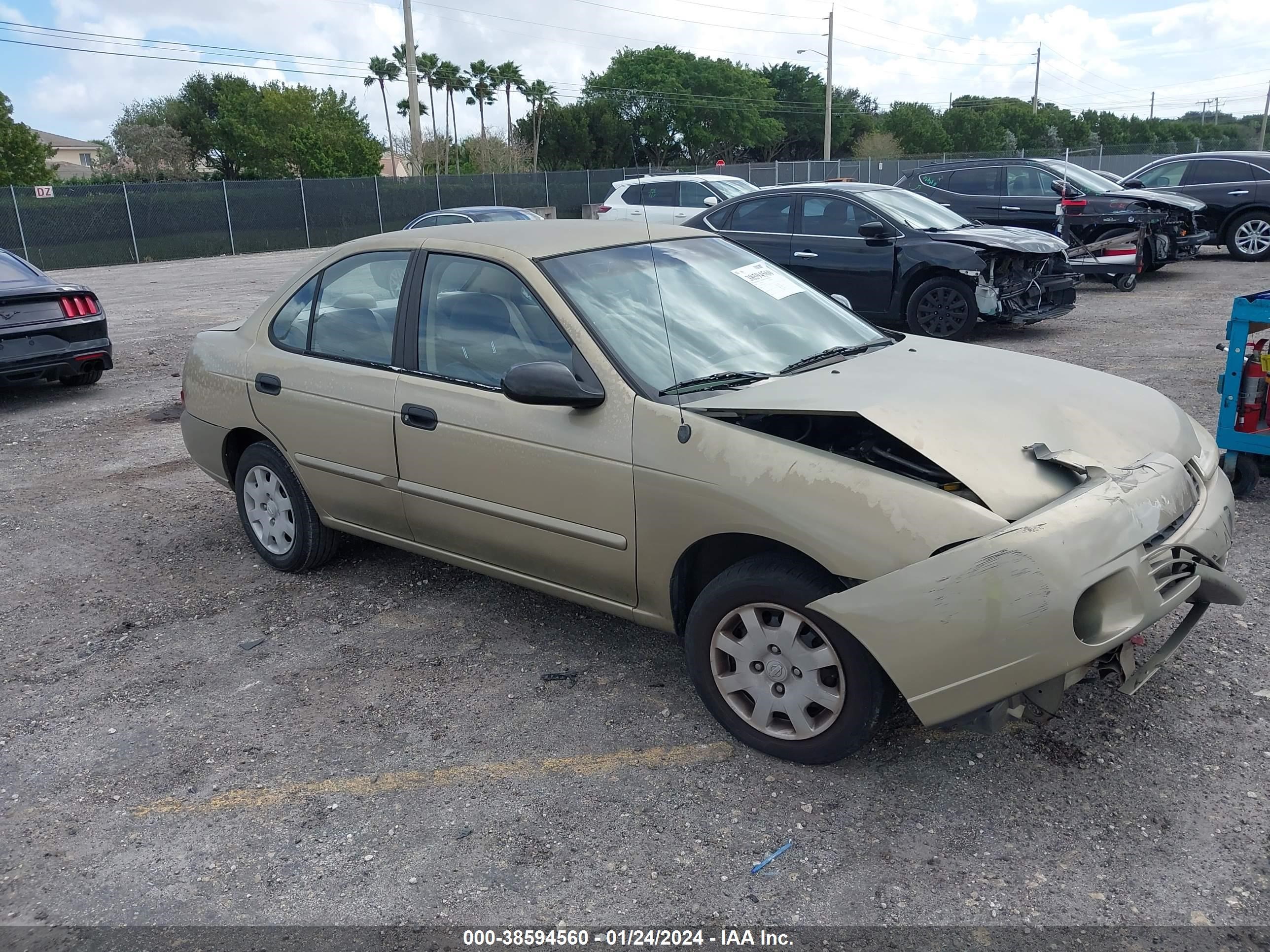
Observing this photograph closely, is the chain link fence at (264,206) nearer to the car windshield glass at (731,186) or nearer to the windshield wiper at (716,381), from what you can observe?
the car windshield glass at (731,186)

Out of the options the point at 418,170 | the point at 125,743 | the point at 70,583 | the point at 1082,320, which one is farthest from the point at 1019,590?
the point at 418,170

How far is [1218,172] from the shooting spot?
1616 centimetres

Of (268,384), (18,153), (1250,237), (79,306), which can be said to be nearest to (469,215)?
(79,306)

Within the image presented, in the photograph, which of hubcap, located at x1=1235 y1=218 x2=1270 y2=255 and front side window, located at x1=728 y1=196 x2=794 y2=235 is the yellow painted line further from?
hubcap, located at x1=1235 y1=218 x2=1270 y2=255

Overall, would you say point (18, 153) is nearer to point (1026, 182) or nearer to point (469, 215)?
point (469, 215)

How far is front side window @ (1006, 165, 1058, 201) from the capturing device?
48.6 ft

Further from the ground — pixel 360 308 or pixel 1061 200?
pixel 1061 200

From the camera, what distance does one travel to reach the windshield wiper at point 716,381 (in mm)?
3562

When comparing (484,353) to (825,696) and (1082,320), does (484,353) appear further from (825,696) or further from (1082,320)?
(1082,320)

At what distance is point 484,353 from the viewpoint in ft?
13.2

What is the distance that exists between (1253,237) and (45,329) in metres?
17.2

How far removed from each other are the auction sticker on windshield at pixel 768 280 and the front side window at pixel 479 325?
101 cm

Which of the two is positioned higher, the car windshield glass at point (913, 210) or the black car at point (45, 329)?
the car windshield glass at point (913, 210)

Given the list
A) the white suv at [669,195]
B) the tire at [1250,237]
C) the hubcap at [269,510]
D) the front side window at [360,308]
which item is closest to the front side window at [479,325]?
the front side window at [360,308]
